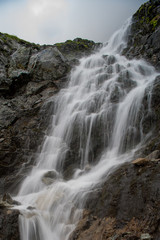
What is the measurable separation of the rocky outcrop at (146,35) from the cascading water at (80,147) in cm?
161

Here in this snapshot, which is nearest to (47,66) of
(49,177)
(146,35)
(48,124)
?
(48,124)

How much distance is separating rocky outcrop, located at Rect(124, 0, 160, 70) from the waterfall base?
13742mm

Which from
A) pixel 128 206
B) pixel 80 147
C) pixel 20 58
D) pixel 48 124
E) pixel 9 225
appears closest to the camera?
pixel 128 206

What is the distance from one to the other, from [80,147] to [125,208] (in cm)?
652

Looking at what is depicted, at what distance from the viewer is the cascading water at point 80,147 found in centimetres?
736

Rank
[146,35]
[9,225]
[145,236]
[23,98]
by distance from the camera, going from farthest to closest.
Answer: [146,35] → [23,98] → [9,225] → [145,236]

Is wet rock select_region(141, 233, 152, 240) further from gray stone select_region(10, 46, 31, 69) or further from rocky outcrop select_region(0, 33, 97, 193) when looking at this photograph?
gray stone select_region(10, 46, 31, 69)

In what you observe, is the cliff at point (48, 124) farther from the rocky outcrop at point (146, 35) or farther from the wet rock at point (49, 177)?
the wet rock at point (49, 177)

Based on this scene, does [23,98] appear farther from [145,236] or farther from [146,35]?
[145,236]

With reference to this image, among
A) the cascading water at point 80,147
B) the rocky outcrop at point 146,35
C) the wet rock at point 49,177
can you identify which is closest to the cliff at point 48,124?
the rocky outcrop at point 146,35

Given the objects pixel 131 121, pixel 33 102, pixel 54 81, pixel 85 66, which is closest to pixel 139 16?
pixel 85 66

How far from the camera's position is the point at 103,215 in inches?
245

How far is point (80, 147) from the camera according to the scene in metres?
12.2

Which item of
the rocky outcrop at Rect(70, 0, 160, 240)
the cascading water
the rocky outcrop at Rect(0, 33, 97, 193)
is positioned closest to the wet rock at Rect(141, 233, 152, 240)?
the rocky outcrop at Rect(70, 0, 160, 240)
